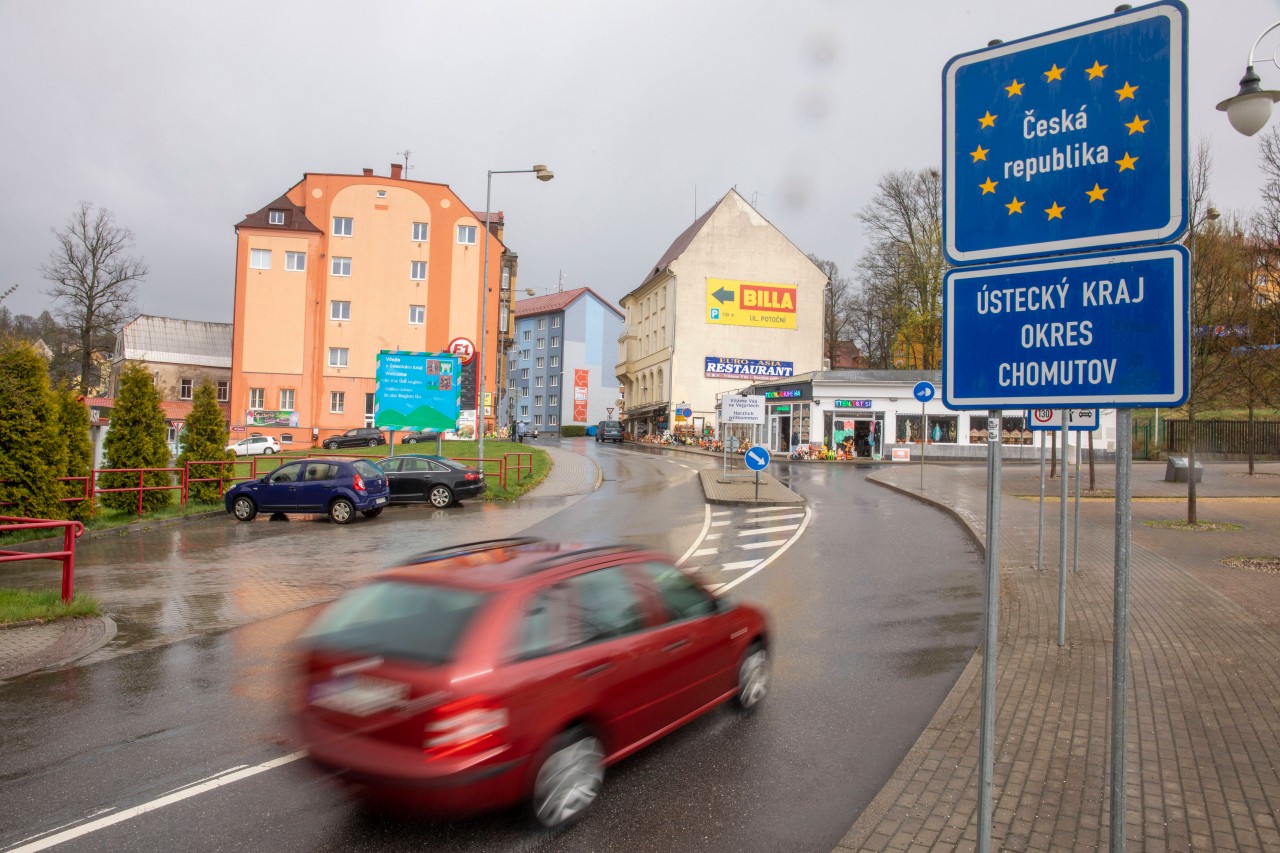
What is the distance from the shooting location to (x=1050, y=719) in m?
5.54

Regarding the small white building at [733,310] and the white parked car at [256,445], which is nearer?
the white parked car at [256,445]

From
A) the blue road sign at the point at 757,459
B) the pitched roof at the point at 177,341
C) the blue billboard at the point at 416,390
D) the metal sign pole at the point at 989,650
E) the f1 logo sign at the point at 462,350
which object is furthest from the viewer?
the pitched roof at the point at 177,341

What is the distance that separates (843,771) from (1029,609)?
5082 mm

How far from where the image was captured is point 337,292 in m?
50.1

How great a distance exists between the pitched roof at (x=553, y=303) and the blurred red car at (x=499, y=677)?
317 feet

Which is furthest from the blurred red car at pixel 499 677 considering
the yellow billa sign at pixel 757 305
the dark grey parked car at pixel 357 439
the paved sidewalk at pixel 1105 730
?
the yellow billa sign at pixel 757 305

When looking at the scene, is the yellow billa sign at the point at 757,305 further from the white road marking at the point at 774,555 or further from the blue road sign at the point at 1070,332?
the blue road sign at the point at 1070,332

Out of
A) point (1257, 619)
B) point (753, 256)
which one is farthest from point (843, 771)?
point (753, 256)

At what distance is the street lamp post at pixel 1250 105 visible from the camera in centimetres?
845

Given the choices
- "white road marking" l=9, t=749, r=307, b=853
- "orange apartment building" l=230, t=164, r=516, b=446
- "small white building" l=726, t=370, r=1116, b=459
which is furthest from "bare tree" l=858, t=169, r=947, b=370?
"white road marking" l=9, t=749, r=307, b=853

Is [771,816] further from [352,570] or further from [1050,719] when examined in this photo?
[352,570]

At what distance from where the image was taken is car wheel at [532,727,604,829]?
409 cm

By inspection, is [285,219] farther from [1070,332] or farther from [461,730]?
[1070,332]

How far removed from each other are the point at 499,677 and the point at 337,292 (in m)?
50.5
